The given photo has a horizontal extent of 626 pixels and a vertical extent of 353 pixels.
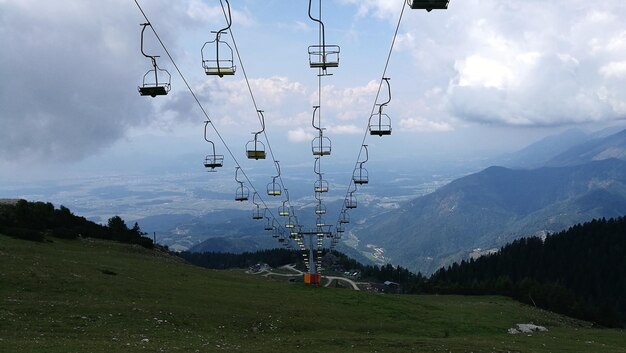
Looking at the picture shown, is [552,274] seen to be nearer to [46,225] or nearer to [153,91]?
[46,225]

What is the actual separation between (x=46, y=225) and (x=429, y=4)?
77.8 metres

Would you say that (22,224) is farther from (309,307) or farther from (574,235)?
(574,235)

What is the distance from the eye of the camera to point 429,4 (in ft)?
37.8

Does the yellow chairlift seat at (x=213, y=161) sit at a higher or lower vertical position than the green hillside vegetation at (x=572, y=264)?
higher

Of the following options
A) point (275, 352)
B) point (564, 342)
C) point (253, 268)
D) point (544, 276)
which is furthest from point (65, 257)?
point (544, 276)

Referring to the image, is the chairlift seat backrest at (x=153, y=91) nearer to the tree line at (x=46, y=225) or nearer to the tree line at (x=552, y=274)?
the tree line at (x=46, y=225)

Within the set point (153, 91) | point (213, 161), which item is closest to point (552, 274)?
point (213, 161)

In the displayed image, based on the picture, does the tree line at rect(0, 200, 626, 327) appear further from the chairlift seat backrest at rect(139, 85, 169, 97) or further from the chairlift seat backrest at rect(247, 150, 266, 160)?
the chairlift seat backrest at rect(139, 85, 169, 97)

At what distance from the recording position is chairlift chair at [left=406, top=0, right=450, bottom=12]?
11406 millimetres

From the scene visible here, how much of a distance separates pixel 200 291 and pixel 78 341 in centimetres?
2378

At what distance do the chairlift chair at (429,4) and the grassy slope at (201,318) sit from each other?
57.7ft

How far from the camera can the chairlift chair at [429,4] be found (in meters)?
11.4

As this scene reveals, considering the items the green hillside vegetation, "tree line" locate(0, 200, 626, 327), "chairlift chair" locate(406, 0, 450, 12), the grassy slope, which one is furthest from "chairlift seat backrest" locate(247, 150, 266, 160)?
the green hillside vegetation

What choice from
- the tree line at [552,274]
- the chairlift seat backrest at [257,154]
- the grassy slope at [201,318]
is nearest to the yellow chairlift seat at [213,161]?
the chairlift seat backrest at [257,154]
